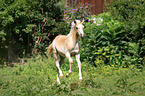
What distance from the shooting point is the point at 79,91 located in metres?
5.61

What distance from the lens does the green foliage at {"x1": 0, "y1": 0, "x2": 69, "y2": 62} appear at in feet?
35.0

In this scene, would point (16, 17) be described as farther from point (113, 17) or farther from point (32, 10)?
point (113, 17)

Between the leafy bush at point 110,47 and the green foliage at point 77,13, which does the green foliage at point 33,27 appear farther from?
Answer: the leafy bush at point 110,47

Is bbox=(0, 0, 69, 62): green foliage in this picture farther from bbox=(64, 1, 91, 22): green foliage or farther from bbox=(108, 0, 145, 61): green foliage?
bbox=(108, 0, 145, 61): green foliage

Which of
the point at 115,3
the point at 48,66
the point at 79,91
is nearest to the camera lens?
the point at 79,91

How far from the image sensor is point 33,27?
11070 millimetres

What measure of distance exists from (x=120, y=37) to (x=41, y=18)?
448 cm

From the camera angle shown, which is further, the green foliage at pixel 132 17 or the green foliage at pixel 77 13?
the green foliage at pixel 77 13

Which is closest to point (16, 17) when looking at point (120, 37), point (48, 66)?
point (48, 66)

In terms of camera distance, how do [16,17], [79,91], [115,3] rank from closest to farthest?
[79,91] → [16,17] → [115,3]

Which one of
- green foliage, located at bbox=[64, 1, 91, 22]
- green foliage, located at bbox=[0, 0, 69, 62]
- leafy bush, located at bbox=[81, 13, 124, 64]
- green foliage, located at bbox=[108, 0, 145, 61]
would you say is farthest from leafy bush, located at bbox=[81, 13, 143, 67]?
green foliage, located at bbox=[64, 1, 91, 22]

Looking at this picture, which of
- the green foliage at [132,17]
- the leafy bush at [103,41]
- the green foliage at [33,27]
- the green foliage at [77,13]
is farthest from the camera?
the green foliage at [77,13]

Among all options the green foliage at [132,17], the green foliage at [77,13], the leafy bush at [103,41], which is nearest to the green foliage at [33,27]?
the green foliage at [77,13]

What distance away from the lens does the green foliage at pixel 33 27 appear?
1068 cm
